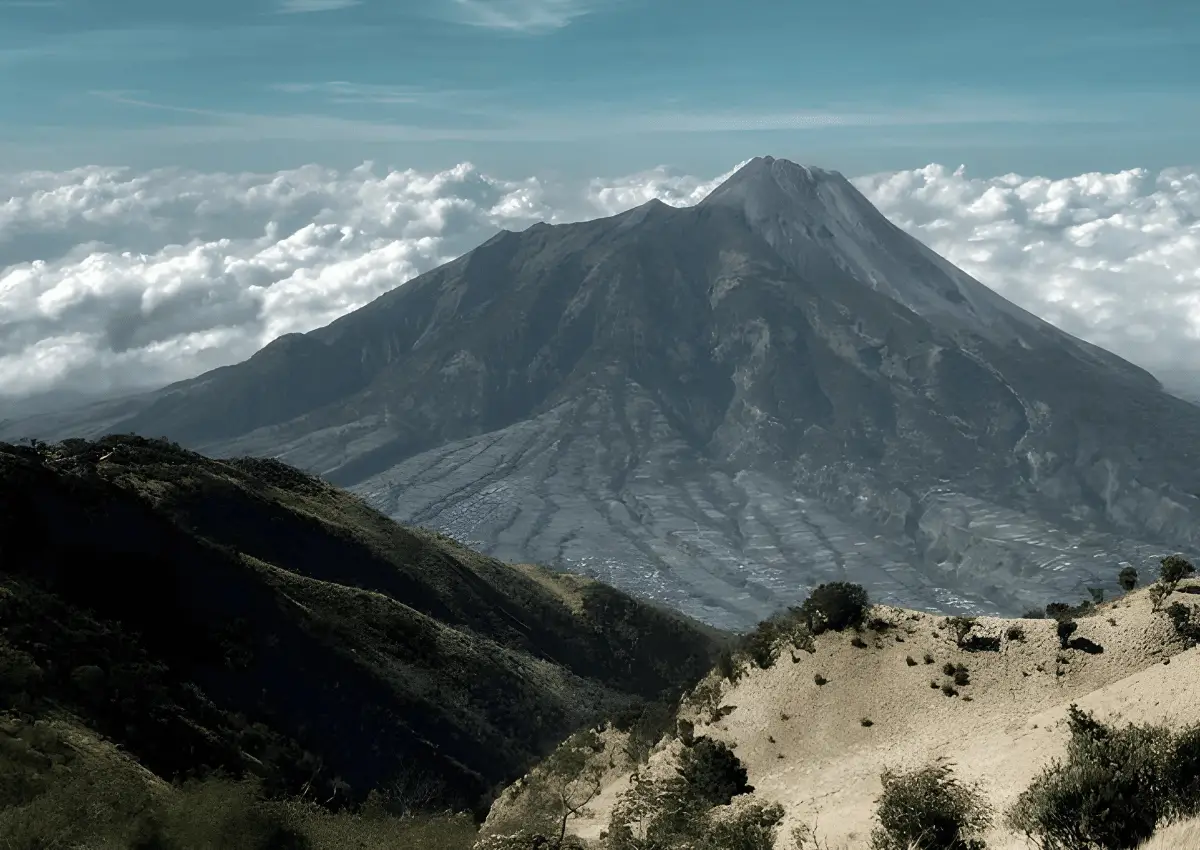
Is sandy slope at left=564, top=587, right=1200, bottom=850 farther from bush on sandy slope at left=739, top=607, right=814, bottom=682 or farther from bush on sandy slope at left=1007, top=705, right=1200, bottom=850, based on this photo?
bush on sandy slope at left=1007, top=705, right=1200, bottom=850

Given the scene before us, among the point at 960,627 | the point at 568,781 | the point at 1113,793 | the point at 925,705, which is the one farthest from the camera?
the point at 568,781

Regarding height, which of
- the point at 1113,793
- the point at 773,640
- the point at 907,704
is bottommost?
the point at 907,704

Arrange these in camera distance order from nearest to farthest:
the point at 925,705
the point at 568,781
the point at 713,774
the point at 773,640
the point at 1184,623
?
the point at 713,774 < the point at 925,705 < the point at 1184,623 < the point at 568,781 < the point at 773,640

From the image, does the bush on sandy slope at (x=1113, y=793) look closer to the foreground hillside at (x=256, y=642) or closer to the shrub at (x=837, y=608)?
the shrub at (x=837, y=608)

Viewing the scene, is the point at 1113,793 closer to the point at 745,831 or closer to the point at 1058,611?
the point at 745,831

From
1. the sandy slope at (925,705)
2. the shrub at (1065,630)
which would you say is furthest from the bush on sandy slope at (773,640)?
the shrub at (1065,630)

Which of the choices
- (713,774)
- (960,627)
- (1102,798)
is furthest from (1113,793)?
(960,627)

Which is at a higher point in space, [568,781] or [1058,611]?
[1058,611]
